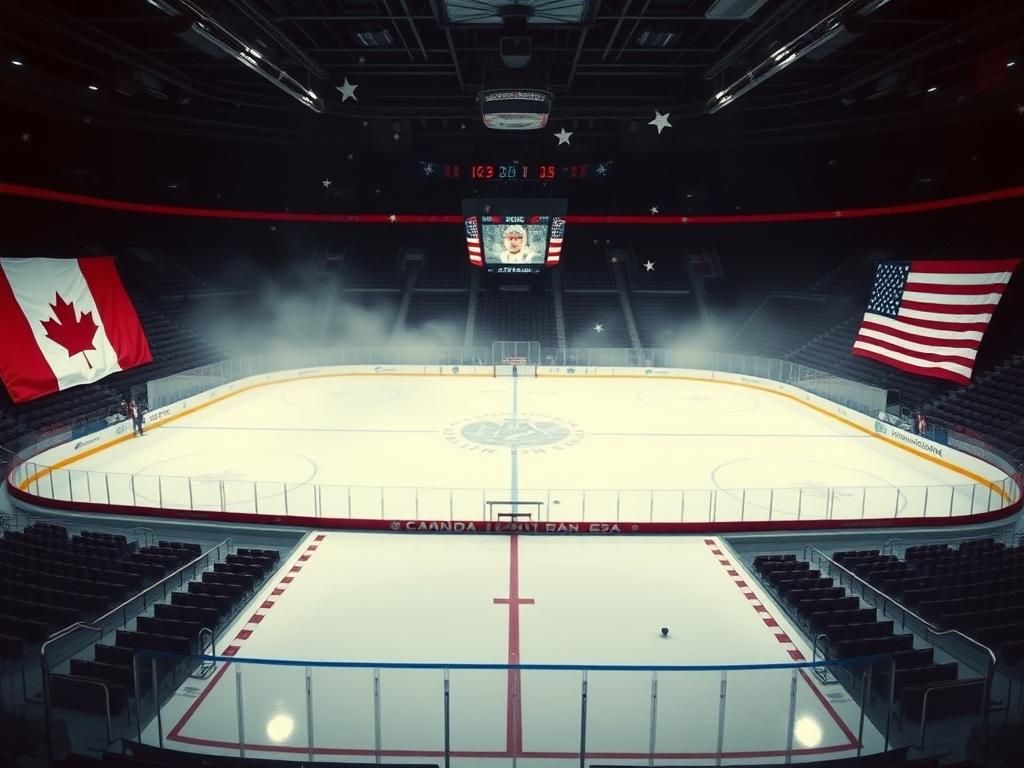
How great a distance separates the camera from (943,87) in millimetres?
25344

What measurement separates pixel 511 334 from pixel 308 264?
14.3 m

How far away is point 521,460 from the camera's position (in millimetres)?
17781

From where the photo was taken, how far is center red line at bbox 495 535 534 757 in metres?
6.27

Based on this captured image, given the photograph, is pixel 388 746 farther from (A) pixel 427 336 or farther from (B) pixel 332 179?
(B) pixel 332 179

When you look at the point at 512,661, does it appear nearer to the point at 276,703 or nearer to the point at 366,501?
the point at 276,703

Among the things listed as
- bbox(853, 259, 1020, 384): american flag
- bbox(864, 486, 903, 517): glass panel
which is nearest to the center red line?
bbox(864, 486, 903, 517): glass panel

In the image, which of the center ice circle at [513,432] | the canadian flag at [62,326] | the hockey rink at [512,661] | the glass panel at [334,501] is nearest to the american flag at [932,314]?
the center ice circle at [513,432]

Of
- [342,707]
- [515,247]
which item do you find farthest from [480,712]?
[515,247]

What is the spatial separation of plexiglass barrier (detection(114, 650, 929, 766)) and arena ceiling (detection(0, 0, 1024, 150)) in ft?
42.5

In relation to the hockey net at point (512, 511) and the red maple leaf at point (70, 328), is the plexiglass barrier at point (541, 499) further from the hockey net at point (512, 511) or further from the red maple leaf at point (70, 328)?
the red maple leaf at point (70, 328)

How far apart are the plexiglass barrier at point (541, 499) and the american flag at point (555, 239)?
64.1 feet

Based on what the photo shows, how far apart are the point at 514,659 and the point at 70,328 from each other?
68.4ft

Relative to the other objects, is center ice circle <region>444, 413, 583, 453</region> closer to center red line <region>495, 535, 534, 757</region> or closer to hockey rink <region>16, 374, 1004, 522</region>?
hockey rink <region>16, 374, 1004, 522</region>

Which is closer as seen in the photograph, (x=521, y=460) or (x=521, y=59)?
(x=521, y=59)
